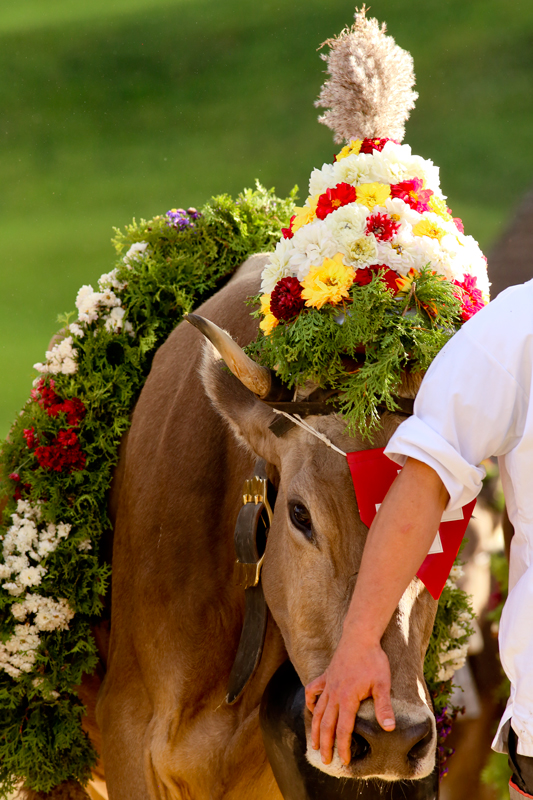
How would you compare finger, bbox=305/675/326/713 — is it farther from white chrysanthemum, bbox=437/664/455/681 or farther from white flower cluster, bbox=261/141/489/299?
white chrysanthemum, bbox=437/664/455/681

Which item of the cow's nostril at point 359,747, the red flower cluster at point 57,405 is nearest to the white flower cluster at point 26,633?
the red flower cluster at point 57,405

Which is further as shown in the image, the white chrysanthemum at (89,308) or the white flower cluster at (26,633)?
the white chrysanthemum at (89,308)

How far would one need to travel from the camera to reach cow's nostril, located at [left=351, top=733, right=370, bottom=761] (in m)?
1.64

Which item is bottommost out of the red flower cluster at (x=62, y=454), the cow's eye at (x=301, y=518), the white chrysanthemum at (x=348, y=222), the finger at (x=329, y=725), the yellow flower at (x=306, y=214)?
the finger at (x=329, y=725)

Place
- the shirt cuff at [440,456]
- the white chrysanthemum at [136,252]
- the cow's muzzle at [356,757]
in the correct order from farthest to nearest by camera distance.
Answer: the white chrysanthemum at [136,252]
the cow's muzzle at [356,757]
the shirt cuff at [440,456]

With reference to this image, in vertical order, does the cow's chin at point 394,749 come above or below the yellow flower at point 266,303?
below

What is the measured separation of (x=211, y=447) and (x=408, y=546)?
137 centimetres

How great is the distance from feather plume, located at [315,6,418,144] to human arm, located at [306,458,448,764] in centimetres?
122

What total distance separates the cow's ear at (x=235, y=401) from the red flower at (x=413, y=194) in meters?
0.68

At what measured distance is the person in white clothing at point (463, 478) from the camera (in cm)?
144

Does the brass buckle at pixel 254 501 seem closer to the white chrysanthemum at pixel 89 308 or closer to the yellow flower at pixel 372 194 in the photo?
the yellow flower at pixel 372 194

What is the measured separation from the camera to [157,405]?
296cm

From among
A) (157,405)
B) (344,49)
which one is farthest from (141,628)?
(344,49)

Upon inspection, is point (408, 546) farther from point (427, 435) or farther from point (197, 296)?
point (197, 296)
